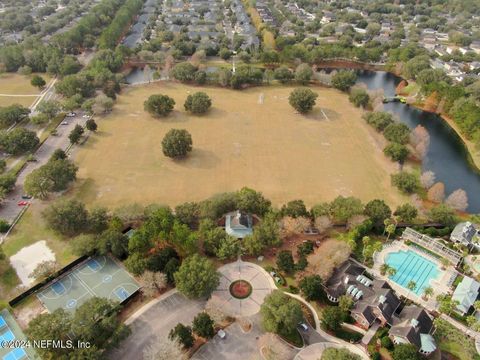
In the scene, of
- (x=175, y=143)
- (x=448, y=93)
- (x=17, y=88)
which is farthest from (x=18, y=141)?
(x=448, y=93)

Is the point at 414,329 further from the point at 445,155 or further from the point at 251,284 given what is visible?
the point at 445,155

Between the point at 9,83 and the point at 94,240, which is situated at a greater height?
the point at 94,240

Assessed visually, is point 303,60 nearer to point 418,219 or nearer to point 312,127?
point 312,127

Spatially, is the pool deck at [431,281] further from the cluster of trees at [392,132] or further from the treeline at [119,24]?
the treeline at [119,24]

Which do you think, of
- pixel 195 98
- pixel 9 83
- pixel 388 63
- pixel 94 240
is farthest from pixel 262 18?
pixel 94 240

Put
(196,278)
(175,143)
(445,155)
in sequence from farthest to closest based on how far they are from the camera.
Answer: (445,155) → (175,143) → (196,278)

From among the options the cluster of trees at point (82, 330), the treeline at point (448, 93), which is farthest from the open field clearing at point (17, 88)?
the treeline at point (448, 93)
